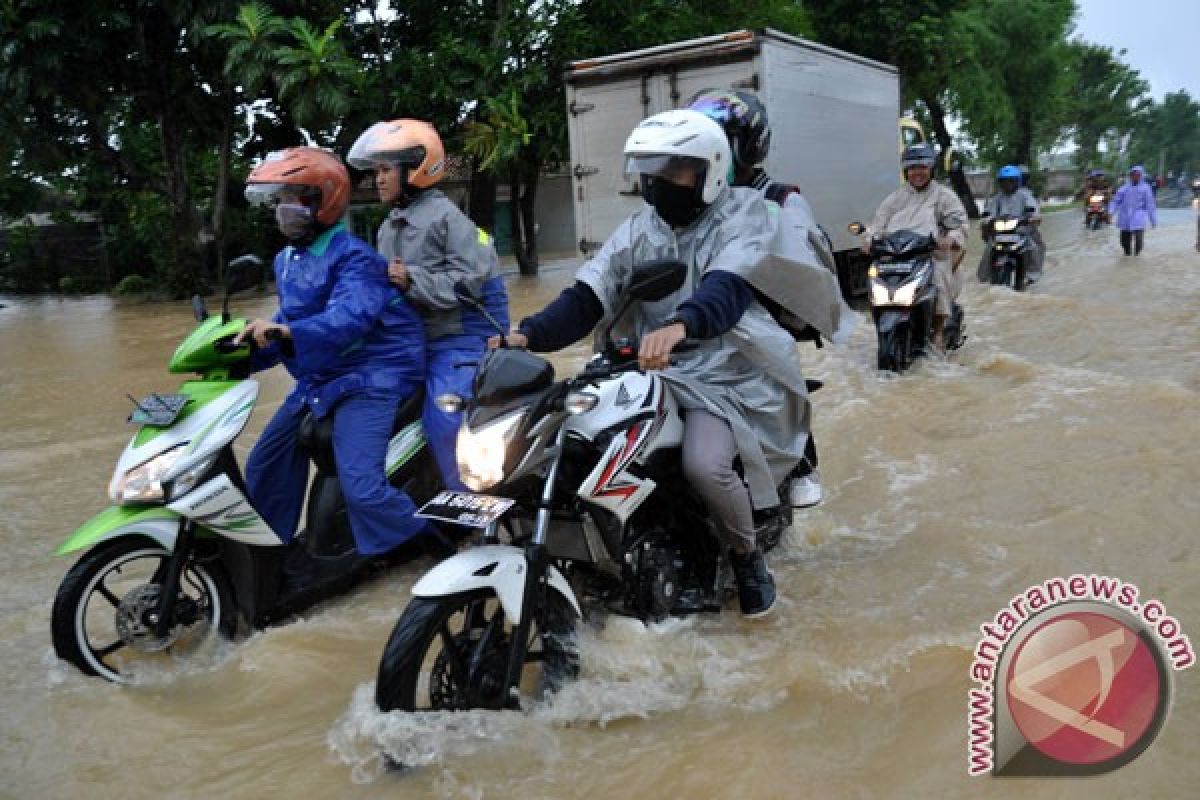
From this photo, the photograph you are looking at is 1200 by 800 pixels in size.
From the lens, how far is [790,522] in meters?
4.50

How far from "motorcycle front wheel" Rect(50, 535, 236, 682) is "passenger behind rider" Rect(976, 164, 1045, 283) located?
35.6 ft

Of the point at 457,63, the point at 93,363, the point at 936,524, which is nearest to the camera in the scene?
the point at 936,524

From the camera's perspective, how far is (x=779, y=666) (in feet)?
11.5

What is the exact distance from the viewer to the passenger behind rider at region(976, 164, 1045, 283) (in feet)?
40.5

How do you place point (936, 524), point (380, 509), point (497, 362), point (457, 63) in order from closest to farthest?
point (497, 362) → point (380, 509) → point (936, 524) → point (457, 63)

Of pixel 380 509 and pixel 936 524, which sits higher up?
pixel 380 509

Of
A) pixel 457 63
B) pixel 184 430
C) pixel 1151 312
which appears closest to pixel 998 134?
pixel 457 63

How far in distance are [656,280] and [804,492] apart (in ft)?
6.06

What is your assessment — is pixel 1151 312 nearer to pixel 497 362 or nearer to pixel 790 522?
pixel 790 522

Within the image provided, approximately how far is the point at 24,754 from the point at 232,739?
2.12ft

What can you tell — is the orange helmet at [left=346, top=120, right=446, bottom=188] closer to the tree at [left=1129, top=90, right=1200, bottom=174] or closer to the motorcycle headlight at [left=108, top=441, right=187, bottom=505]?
the motorcycle headlight at [left=108, top=441, right=187, bottom=505]

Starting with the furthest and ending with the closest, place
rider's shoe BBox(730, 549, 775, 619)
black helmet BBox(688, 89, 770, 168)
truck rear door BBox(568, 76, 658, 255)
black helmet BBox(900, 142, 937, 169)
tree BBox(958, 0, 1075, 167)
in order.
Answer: tree BBox(958, 0, 1075, 167)
truck rear door BBox(568, 76, 658, 255)
black helmet BBox(900, 142, 937, 169)
black helmet BBox(688, 89, 770, 168)
rider's shoe BBox(730, 549, 775, 619)

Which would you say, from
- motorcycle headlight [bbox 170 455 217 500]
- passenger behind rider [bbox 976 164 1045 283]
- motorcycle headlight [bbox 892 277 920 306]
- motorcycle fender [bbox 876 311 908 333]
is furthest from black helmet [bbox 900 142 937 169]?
motorcycle headlight [bbox 170 455 217 500]

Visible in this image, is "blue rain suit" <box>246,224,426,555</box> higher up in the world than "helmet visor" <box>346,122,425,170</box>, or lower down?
lower down
